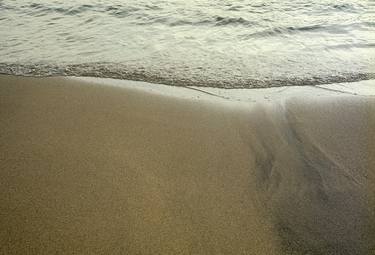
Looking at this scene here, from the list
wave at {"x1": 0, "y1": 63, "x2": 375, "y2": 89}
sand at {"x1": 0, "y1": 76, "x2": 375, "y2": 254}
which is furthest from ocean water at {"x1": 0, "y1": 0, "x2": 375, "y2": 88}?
Result: sand at {"x1": 0, "y1": 76, "x2": 375, "y2": 254}

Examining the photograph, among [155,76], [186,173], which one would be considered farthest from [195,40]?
[186,173]

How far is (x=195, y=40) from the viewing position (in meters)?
5.64

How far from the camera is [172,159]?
2975 mm

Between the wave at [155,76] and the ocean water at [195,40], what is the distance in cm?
1

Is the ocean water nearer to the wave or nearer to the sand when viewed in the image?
the wave

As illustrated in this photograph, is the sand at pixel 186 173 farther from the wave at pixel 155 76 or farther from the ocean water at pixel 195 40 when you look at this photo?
the ocean water at pixel 195 40

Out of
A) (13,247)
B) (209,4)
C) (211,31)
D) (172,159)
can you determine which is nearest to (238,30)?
(211,31)

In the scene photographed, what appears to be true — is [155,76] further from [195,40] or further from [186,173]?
[186,173]

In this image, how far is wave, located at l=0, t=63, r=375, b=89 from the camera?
14.2 ft

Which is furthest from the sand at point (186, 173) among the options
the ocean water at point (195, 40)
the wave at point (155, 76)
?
the ocean water at point (195, 40)

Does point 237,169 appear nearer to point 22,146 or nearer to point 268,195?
point 268,195

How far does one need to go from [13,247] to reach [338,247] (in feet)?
6.17

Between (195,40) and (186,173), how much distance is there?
10.7 ft

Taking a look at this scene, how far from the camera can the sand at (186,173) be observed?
2.27 metres
